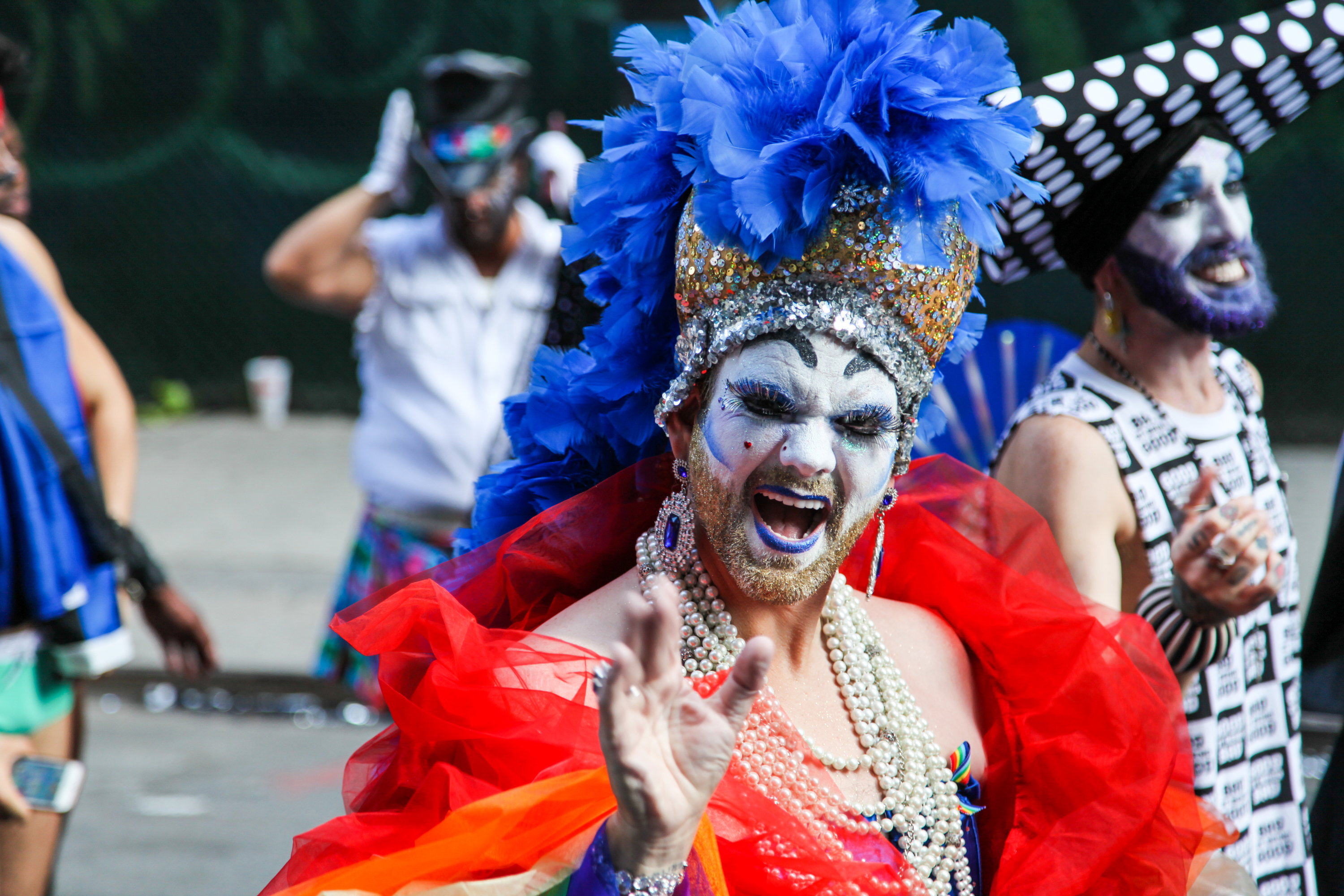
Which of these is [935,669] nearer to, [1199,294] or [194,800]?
[1199,294]

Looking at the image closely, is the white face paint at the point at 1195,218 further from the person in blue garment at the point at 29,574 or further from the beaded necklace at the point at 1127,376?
the person in blue garment at the point at 29,574

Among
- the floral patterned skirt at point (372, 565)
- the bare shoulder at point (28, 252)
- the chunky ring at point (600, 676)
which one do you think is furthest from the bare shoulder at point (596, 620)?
the floral patterned skirt at point (372, 565)

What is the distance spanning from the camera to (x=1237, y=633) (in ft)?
9.11

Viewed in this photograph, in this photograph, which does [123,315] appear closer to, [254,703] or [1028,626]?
[254,703]

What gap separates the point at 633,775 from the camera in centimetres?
142

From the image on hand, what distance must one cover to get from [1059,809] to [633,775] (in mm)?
845

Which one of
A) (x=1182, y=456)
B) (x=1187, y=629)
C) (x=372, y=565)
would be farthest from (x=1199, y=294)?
(x=372, y=565)

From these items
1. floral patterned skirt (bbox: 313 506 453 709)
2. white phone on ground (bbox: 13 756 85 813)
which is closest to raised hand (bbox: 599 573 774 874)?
white phone on ground (bbox: 13 756 85 813)

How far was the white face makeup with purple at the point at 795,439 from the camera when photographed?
1804 millimetres

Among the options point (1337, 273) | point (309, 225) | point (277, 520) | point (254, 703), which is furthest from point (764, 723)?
point (1337, 273)

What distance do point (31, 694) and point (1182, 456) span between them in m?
2.53

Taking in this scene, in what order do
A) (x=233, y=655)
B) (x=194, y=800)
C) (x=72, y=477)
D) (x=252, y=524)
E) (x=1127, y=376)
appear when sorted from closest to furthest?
(x=1127, y=376), (x=72, y=477), (x=194, y=800), (x=233, y=655), (x=252, y=524)

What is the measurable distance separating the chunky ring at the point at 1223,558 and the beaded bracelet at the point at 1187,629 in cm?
7

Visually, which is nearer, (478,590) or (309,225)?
(478,590)
